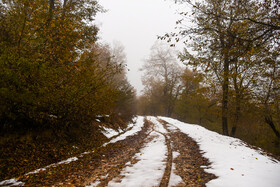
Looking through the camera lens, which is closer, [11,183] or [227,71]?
[11,183]

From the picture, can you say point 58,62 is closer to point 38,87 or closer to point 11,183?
point 38,87

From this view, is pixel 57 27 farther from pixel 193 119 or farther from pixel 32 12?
pixel 193 119

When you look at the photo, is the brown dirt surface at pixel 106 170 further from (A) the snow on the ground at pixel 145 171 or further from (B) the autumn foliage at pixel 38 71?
(B) the autumn foliage at pixel 38 71

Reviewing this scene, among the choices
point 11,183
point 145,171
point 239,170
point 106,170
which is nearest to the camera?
point 11,183

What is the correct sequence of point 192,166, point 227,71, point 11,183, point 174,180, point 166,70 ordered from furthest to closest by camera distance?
1. point 166,70
2. point 227,71
3. point 192,166
4. point 174,180
5. point 11,183

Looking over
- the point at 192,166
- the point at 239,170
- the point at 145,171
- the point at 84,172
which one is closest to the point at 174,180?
the point at 145,171

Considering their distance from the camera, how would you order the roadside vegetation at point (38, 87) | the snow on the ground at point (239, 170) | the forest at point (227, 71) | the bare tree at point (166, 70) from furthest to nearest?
the bare tree at point (166, 70)
the forest at point (227, 71)
the roadside vegetation at point (38, 87)
the snow on the ground at point (239, 170)

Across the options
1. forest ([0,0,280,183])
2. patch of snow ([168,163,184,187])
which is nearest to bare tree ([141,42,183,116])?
forest ([0,0,280,183])

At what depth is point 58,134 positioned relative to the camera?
6.52m

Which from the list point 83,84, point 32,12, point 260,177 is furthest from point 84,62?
point 260,177

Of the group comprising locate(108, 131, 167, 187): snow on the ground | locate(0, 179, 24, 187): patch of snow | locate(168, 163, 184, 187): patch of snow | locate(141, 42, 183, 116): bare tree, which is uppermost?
locate(141, 42, 183, 116): bare tree

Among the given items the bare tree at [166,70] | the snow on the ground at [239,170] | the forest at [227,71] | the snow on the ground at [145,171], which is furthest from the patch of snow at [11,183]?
the bare tree at [166,70]

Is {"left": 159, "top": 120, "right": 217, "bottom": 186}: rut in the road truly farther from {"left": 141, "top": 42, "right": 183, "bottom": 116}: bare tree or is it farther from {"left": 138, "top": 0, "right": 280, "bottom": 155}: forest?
{"left": 141, "top": 42, "right": 183, "bottom": 116}: bare tree

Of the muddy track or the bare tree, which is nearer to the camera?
the muddy track
